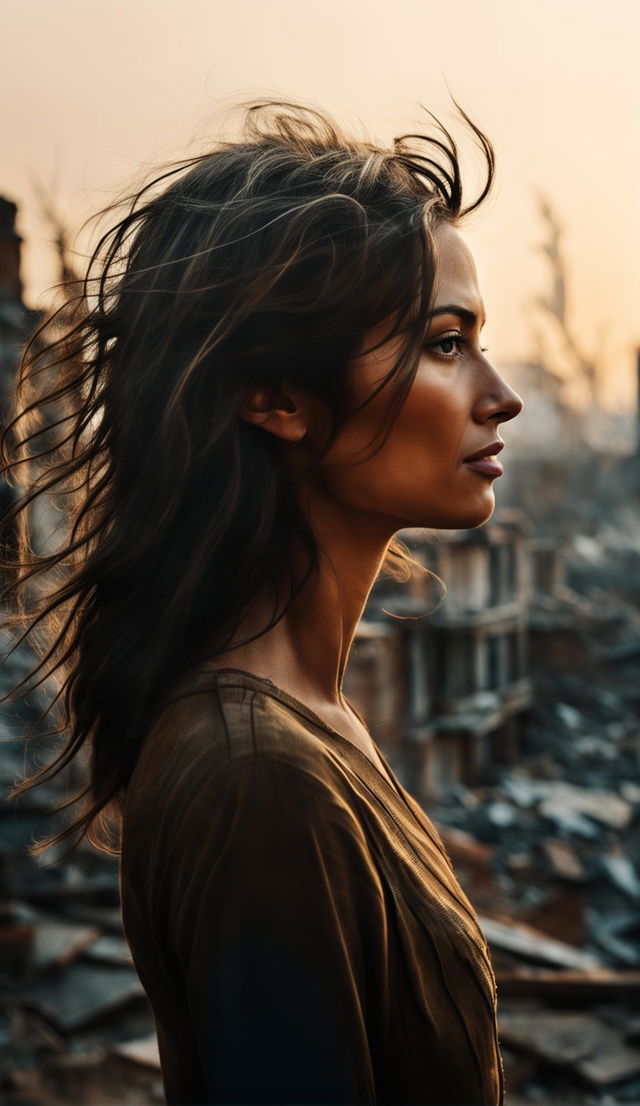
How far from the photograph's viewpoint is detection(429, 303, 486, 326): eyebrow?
1.49 meters

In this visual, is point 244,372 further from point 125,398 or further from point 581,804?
point 581,804

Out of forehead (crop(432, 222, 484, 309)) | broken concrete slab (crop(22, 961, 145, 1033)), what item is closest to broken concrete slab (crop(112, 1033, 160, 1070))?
broken concrete slab (crop(22, 961, 145, 1033))

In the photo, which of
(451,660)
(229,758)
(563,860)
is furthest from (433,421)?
(451,660)

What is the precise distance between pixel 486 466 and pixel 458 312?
22cm

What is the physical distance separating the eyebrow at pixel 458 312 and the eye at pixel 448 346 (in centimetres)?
3

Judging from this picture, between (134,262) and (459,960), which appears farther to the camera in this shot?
(134,262)

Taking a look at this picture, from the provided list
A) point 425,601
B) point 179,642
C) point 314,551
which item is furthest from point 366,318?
point 425,601

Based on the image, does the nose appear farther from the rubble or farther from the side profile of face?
the rubble

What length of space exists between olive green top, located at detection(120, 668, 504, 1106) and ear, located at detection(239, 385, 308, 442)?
0.34m

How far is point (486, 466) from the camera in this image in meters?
1.55

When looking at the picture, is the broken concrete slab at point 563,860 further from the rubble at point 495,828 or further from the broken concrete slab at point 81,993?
the broken concrete slab at point 81,993

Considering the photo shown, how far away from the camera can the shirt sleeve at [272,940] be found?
43.9 inches

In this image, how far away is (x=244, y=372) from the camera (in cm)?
146

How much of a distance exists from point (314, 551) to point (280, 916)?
22.2 inches
